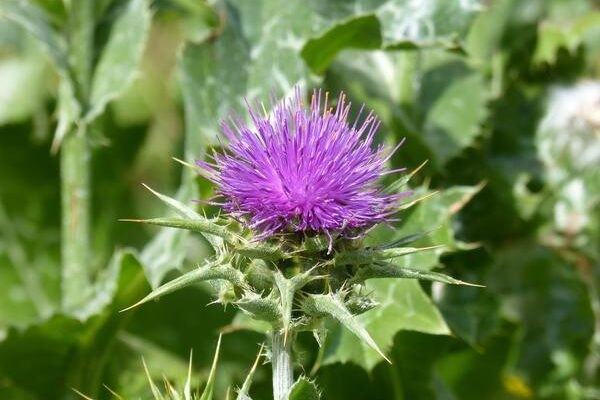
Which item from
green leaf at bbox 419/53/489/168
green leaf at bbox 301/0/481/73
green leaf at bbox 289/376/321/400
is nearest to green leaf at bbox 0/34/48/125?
green leaf at bbox 301/0/481/73

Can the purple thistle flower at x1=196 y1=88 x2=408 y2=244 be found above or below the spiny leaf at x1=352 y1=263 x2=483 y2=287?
above

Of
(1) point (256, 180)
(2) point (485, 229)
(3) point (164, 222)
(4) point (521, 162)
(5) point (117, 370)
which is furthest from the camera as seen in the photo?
(4) point (521, 162)

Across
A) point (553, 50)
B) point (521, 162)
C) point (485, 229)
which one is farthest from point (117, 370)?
point (553, 50)

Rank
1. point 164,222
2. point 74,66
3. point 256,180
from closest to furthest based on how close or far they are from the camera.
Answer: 1. point 164,222
2. point 256,180
3. point 74,66

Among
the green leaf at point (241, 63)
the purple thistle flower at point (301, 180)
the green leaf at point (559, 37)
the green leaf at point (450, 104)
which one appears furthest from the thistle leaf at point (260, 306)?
the green leaf at point (559, 37)

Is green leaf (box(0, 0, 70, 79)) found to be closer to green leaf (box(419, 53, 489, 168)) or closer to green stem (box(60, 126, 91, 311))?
green stem (box(60, 126, 91, 311))

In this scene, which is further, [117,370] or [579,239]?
[579,239]

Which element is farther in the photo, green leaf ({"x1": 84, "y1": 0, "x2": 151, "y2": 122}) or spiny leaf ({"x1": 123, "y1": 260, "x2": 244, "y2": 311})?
green leaf ({"x1": 84, "y1": 0, "x2": 151, "y2": 122})

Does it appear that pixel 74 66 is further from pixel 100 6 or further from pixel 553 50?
pixel 553 50
